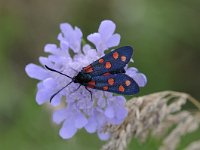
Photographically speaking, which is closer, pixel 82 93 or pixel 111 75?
pixel 111 75

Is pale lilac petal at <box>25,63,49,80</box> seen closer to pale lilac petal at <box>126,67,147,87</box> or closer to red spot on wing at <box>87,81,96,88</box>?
red spot on wing at <box>87,81,96,88</box>

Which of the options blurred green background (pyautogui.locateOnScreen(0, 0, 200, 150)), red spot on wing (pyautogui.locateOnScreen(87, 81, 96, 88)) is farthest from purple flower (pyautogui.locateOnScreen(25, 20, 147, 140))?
blurred green background (pyautogui.locateOnScreen(0, 0, 200, 150))

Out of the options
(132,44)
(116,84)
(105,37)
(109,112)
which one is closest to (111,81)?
(116,84)

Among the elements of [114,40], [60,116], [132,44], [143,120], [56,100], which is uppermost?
[114,40]

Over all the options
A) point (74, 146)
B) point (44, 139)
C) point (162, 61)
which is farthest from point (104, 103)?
point (162, 61)

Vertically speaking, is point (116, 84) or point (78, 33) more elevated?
point (78, 33)

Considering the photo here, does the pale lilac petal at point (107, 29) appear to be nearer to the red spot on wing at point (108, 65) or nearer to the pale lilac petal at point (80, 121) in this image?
the red spot on wing at point (108, 65)

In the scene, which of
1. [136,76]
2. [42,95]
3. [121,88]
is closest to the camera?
[121,88]

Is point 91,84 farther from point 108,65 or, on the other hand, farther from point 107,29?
point 107,29
